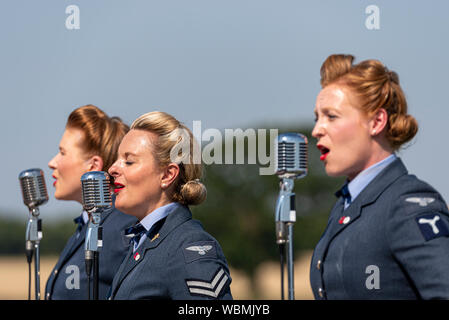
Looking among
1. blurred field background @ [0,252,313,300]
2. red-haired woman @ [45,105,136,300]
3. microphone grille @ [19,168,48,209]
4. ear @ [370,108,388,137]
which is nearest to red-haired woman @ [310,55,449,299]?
ear @ [370,108,388,137]

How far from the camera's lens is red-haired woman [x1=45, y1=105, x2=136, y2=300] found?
6.03m

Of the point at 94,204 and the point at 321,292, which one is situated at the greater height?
the point at 94,204

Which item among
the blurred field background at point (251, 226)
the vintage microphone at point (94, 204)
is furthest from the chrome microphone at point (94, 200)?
the blurred field background at point (251, 226)

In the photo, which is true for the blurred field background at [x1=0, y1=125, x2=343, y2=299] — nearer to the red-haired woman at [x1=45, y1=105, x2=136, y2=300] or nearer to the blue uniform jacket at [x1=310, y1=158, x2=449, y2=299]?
the red-haired woman at [x1=45, y1=105, x2=136, y2=300]

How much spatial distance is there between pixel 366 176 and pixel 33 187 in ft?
8.24

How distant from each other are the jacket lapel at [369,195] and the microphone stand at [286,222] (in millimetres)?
560

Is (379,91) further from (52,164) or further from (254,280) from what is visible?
(254,280)

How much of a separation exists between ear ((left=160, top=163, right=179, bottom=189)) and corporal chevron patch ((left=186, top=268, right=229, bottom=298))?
778mm

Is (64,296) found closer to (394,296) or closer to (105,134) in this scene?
(105,134)

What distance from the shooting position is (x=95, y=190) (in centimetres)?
448

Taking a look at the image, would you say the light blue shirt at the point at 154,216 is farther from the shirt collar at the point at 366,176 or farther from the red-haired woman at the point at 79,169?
the shirt collar at the point at 366,176

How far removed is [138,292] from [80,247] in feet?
4.93

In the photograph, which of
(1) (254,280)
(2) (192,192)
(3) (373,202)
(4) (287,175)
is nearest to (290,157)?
(4) (287,175)
